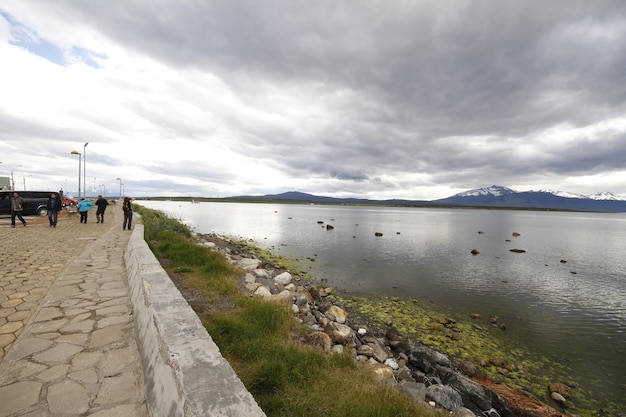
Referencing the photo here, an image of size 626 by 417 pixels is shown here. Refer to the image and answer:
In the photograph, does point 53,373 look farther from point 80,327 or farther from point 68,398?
point 80,327

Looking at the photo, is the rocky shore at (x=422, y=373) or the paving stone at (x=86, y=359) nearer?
the paving stone at (x=86, y=359)

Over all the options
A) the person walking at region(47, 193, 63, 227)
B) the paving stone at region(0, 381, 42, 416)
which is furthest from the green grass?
the person walking at region(47, 193, 63, 227)

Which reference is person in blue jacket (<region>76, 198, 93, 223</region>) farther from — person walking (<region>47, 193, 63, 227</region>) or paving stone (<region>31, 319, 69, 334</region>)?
paving stone (<region>31, 319, 69, 334</region>)

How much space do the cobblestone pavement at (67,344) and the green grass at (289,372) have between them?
1.41m

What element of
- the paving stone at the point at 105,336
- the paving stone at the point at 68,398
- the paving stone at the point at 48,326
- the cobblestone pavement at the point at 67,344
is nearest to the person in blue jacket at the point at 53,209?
the cobblestone pavement at the point at 67,344

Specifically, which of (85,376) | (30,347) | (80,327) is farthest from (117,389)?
(80,327)

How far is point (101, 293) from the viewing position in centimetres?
620

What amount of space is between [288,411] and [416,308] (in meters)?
13.2

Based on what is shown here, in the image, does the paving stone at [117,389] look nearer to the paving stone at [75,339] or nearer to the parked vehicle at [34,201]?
the paving stone at [75,339]

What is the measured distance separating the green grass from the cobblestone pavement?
141cm

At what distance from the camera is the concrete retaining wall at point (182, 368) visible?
7.43 ft

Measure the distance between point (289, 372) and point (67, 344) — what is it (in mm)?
3196

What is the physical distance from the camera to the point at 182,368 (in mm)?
2611

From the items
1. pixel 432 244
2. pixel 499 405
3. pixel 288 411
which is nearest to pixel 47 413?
pixel 288 411
